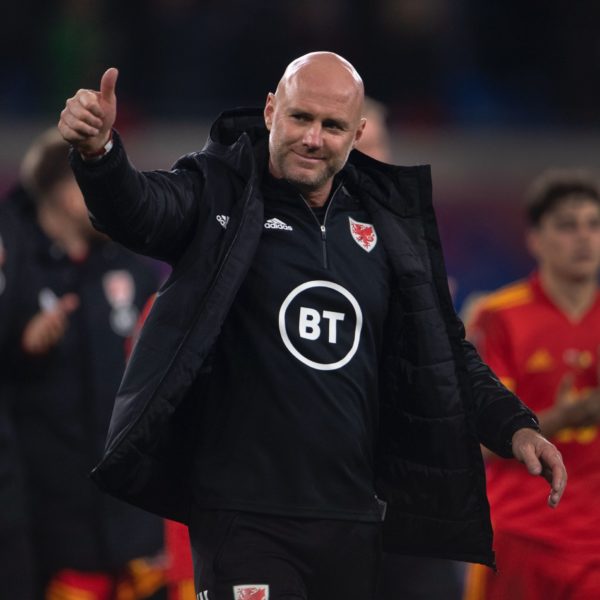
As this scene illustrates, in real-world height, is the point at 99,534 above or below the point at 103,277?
below

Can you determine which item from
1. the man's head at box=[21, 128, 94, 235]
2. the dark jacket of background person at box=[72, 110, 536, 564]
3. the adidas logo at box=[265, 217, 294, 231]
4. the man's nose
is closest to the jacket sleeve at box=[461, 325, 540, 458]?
the dark jacket of background person at box=[72, 110, 536, 564]

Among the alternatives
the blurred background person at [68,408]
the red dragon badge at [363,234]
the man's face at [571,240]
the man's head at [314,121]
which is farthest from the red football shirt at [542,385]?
the man's head at [314,121]

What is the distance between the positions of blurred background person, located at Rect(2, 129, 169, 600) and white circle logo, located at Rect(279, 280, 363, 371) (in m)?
2.13

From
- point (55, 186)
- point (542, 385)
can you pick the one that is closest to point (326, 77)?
point (542, 385)

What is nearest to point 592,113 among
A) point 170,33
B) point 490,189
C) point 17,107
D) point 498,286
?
point 490,189

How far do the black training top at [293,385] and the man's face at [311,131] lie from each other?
0.09 meters

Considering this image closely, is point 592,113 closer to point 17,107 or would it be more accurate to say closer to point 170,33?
point 170,33

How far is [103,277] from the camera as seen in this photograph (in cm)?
583

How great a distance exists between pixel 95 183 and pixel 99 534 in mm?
2728

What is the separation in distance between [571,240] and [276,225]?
7.47 ft

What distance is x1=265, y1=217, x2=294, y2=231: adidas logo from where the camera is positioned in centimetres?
363

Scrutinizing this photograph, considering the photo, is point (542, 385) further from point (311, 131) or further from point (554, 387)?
point (311, 131)

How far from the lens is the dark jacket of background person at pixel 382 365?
340cm

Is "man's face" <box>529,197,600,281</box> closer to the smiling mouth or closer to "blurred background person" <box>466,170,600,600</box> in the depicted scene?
"blurred background person" <box>466,170,600,600</box>
